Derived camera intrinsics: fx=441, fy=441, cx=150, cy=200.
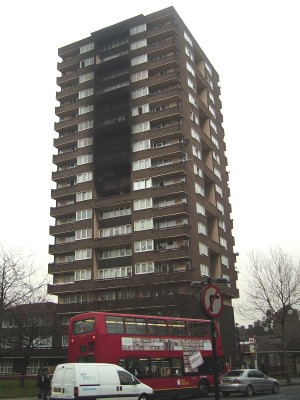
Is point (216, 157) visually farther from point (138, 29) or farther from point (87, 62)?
point (87, 62)

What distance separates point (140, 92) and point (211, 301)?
196 ft

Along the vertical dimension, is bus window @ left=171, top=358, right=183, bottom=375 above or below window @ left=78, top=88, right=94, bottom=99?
below

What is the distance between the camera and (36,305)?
147 feet

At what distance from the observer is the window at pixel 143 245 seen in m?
56.2

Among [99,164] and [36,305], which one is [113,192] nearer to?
[99,164]

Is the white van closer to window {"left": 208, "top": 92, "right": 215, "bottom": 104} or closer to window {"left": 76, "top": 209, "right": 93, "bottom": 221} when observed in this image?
window {"left": 76, "top": 209, "right": 93, "bottom": 221}

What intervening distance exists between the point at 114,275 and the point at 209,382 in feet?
106

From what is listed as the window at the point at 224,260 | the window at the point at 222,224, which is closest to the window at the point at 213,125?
the window at the point at 222,224

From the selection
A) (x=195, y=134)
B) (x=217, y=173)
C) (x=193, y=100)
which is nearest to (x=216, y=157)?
(x=217, y=173)

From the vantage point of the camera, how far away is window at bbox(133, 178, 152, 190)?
59.6 metres

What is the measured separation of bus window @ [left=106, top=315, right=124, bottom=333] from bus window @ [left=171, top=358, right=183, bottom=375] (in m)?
4.23

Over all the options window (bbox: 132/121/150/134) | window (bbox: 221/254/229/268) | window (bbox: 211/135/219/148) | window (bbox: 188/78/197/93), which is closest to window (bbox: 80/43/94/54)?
window (bbox: 188/78/197/93)

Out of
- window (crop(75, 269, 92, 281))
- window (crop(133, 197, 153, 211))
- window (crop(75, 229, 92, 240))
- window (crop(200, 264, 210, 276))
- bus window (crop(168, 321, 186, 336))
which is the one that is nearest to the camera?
bus window (crop(168, 321, 186, 336))

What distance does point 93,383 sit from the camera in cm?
1689
